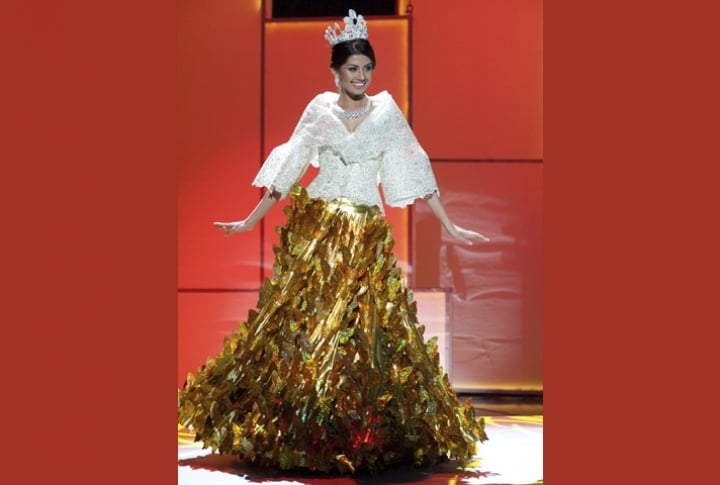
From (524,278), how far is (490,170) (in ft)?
2.06

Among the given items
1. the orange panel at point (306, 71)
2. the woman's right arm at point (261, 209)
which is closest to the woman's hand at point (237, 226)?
the woman's right arm at point (261, 209)

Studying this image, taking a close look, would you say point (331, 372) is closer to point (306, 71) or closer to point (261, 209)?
point (261, 209)

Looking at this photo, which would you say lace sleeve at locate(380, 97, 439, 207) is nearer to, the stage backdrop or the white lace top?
the white lace top

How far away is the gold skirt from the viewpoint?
352 centimetres

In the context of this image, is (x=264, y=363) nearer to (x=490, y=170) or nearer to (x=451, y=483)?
(x=451, y=483)

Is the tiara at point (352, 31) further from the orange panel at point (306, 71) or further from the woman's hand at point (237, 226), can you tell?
the orange panel at point (306, 71)

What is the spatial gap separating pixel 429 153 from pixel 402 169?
57.2 inches

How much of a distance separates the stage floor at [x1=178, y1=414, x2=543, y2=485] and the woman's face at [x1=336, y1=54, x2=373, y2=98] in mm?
1496

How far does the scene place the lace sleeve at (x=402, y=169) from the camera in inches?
153

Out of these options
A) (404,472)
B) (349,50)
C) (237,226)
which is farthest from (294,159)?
(404,472)

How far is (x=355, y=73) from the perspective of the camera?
3.82 metres

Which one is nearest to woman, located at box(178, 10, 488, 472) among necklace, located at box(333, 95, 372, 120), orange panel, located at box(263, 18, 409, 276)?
necklace, located at box(333, 95, 372, 120)

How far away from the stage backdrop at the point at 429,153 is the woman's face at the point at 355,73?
1441 millimetres

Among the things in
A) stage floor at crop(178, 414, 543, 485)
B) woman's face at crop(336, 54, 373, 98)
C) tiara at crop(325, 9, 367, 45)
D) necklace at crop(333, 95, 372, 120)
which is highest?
tiara at crop(325, 9, 367, 45)
